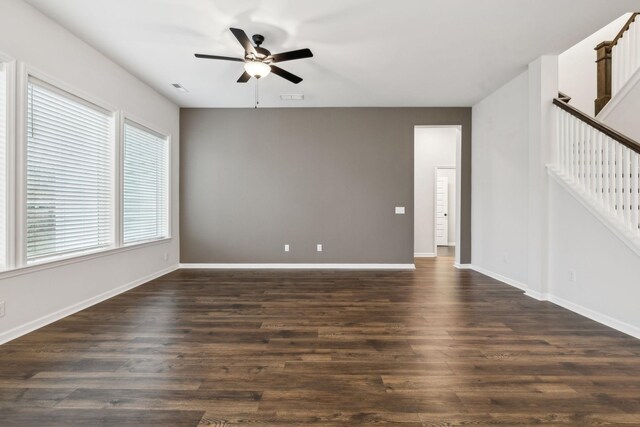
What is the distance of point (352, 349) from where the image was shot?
8.01 feet

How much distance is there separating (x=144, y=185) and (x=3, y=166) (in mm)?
2230

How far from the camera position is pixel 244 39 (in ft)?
9.68

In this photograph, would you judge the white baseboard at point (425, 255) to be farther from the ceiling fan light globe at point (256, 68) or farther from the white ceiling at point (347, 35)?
the ceiling fan light globe at point (256, 68)

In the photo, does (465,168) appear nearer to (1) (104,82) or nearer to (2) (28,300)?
(1) (104,82)

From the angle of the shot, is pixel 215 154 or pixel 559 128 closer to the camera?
pixel 559 128

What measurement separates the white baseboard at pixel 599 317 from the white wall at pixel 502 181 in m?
0.74

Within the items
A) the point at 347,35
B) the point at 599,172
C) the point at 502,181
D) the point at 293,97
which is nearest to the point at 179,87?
the point at 293,97

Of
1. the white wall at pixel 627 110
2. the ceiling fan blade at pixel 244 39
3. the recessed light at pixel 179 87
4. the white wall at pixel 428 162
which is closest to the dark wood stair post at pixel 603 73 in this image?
the white wall at pixel 627 110

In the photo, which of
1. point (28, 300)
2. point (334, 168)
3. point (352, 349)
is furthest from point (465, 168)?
point (28, 300)

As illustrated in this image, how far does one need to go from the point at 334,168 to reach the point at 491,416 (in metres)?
4.70

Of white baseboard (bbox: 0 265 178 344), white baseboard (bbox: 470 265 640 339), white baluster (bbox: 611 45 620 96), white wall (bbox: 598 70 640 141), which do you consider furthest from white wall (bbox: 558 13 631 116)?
white baseboard (bbox: 0 265 178 344)

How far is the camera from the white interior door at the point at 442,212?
9.04 meters

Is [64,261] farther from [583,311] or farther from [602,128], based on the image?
[602,128]

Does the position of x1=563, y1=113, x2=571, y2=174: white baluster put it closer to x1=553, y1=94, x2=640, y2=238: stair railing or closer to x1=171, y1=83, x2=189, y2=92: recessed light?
x1=553, y1=94, x2=640, y2=238: stair railing
